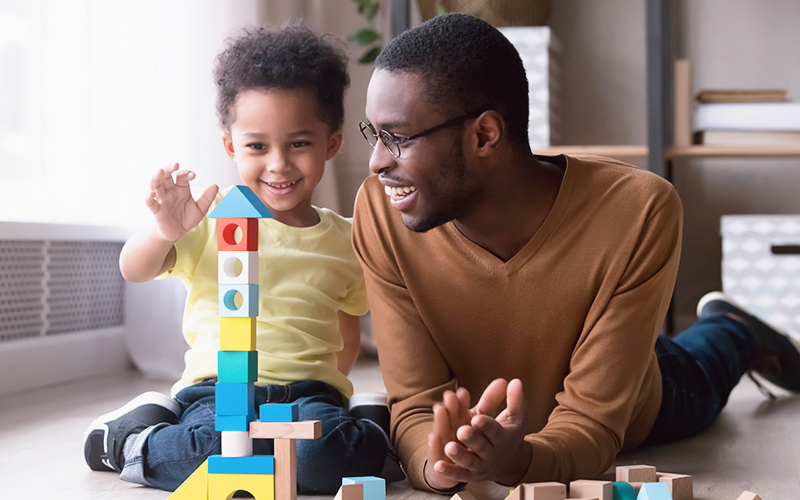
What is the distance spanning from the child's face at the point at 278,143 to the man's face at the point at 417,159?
27 cm

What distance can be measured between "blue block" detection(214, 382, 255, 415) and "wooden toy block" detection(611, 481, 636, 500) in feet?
1.35

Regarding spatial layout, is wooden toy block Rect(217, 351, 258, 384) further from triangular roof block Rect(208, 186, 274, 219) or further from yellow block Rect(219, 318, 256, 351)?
triangular roof block Rect(208, 186, 274, 219)

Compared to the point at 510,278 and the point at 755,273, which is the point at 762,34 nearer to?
the point at 755,273

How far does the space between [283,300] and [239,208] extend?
1.29ft

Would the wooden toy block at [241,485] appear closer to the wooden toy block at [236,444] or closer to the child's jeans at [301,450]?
the wooden toy block at [236,444]

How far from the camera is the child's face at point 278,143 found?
3.91 ft

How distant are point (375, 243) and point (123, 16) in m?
1.40

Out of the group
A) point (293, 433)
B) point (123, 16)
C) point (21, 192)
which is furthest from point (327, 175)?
point (293, 433)

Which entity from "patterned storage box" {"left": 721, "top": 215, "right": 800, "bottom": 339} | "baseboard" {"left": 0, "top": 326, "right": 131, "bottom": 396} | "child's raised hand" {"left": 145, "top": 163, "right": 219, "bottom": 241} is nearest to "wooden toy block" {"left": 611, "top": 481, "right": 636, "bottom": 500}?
"child's raised hand" {"left": 145, "top": 163, "right": 219, "bottom": 241}

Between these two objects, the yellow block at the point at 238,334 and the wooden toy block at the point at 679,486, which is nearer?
the yellow block at the point at 238,334

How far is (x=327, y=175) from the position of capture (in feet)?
8.36

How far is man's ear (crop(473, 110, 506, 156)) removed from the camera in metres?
0.95

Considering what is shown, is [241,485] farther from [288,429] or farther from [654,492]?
[654,492]

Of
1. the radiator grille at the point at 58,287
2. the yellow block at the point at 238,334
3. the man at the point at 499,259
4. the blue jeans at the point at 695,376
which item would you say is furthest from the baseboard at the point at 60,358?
the blue jeans at the point at 695,376
